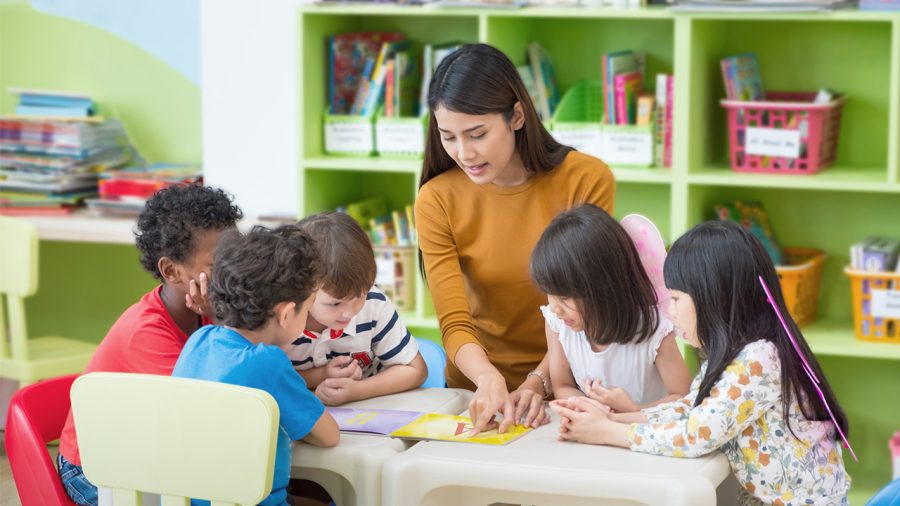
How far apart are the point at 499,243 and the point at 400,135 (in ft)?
4.16

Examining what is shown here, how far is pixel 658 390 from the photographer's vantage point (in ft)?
6.17

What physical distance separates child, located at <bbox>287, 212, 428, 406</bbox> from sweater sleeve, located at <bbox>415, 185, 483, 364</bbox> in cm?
8

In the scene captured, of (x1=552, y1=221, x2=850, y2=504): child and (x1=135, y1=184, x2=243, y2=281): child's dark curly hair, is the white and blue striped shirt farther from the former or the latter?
(x1=552, y1=221, x2=850, y2=504): child

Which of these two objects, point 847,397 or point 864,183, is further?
point 847,397

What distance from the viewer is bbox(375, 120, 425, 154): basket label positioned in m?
3.30

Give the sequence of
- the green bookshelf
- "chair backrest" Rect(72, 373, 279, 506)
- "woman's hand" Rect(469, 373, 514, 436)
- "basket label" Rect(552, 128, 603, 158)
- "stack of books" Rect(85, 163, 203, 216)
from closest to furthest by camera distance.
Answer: "chair backrest" Rect(72, 373, 279, 506) < "woman's hand" Rect(469, 373, 514, 436) < the green bookshelf < "basket label" Rect(552, 128, 603, 158) < "stack of books" Rect(85, 163, 203, 216)

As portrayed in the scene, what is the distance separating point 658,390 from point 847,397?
1649mm

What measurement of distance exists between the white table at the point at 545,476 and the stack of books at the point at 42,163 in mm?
2472

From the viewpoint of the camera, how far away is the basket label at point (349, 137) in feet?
11.0

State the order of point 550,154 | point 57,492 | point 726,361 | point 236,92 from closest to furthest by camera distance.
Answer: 1. point 726,361
2. point 57,492
3. point 550,154
4. point 236,92

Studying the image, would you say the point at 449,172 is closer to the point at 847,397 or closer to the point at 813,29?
the point at 813,29

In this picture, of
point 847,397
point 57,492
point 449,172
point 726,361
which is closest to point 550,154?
point 449,172

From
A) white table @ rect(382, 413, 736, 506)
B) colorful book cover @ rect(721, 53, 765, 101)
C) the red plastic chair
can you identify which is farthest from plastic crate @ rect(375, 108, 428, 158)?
white table @ rect(382, 413, 736, 506)

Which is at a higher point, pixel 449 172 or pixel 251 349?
pixel 449 172
